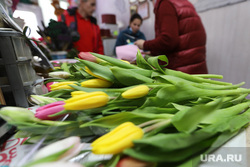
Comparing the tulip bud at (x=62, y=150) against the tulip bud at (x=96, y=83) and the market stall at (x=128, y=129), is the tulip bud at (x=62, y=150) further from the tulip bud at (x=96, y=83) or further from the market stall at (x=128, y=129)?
the tulip bud at (x=96, y=83)

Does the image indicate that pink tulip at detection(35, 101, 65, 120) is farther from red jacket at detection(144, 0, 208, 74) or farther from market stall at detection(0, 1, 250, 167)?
red jacket at detection(144, 0, 208, 74)

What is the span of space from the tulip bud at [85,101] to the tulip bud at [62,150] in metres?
0.05

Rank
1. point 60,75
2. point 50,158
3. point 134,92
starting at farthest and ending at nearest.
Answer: point 60,75 < point 134,92 < point 50,158

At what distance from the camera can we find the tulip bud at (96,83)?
323 mm

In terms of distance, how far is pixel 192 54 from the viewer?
987mm

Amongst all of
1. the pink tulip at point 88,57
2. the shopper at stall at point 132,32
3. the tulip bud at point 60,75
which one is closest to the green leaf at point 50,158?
the pink tulip at point 88,57

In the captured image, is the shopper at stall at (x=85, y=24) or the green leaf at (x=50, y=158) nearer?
the green leaf at (x=50, y=158)

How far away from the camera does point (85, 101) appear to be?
228 millimetres

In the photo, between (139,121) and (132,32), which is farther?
(132,32)

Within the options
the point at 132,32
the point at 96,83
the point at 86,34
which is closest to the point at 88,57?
the point at 96,83

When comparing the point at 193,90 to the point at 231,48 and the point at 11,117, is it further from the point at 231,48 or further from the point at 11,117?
the point at 231,48

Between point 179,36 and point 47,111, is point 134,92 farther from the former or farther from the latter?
point 179,36

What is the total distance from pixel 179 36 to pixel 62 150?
0.99m

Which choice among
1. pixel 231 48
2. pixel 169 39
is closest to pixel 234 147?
pixel 169 39
